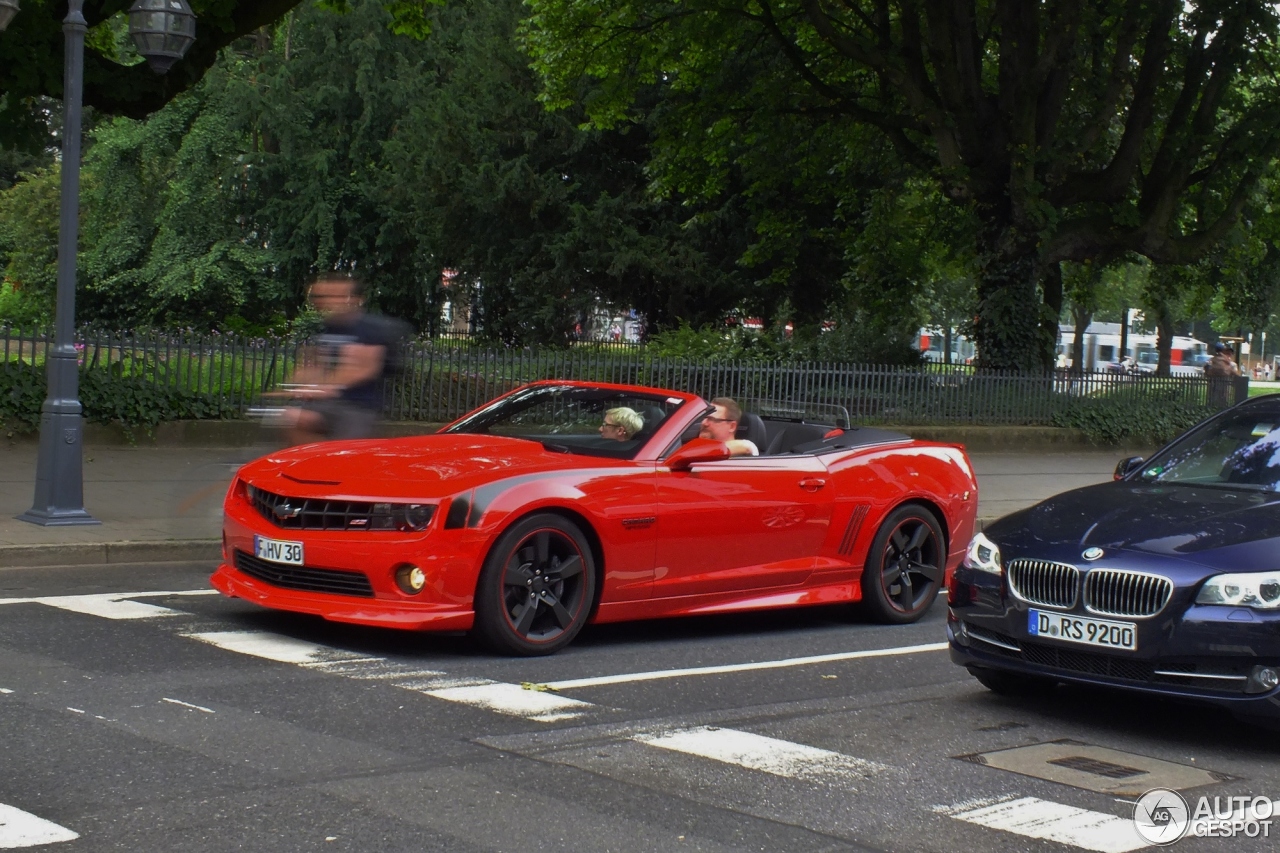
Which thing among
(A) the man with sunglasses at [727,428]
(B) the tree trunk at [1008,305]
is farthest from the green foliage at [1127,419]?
(A) the man with sunglasses at [727,428]

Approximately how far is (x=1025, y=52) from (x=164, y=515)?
56.7 feet

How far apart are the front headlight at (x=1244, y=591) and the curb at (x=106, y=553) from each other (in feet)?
21.3

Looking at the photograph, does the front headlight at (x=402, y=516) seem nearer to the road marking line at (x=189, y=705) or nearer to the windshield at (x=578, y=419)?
the windshield at (x=578, y=419)

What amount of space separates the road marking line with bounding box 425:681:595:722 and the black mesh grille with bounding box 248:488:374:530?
3.55 ft

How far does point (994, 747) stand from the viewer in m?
6.04

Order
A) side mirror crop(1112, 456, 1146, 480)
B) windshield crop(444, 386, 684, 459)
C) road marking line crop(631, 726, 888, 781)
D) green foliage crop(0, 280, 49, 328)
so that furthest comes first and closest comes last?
green foliage crop(0, 280, 49, 328) < windshield crop(444, 386, 684, 459) < side mirror crop(1112, 456, 1146, 480) < road marking line crop(631, 726, 888, 781)

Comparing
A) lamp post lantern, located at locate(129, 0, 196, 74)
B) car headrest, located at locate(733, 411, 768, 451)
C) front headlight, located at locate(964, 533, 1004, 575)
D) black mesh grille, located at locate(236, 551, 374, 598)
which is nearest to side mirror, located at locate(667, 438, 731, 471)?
car headrest, located at locate(733, 411, 768, 451)

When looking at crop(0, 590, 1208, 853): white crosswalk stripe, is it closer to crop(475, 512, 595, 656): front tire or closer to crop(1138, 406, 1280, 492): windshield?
crop(475, 512, 595, 656): front tire

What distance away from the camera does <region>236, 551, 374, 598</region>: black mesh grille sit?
7.11 metres

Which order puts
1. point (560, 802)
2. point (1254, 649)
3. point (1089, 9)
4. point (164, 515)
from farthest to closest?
point (1089, 9)
point (164, 515)
point (1254, 649)
point (560, 802)

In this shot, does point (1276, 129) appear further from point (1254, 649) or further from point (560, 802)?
point (560, 802)

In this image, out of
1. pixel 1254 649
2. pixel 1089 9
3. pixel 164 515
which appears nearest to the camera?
pixel 1254 649

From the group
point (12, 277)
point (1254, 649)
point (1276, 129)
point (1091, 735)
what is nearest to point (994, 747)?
point (1091, 735)

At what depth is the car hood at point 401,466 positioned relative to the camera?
7168 millimetres
